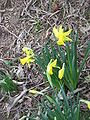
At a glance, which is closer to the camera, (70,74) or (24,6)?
(70,74)

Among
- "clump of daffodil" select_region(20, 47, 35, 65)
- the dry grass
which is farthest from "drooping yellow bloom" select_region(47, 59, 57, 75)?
the dry grass

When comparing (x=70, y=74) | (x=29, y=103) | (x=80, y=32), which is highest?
(x=80, y=32)

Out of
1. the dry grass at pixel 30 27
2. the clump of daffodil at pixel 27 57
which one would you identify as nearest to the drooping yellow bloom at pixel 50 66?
the clump of daffodil at pixel 27 57

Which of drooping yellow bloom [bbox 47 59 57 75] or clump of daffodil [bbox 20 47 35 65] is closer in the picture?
drooping yellow bloom [bbox 47 59 57 75]

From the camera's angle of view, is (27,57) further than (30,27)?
No

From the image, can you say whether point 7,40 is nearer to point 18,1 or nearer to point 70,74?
point 18,1

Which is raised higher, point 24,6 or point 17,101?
point 24,6

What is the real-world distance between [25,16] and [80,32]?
558mm

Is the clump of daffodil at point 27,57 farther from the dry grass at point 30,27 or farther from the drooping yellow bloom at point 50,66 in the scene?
the dry grass at point 30,27

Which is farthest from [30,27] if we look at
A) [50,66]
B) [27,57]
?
[50,66]

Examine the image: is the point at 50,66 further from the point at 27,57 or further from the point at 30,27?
the point at 30,27

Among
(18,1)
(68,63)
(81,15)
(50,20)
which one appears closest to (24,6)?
(18,1)

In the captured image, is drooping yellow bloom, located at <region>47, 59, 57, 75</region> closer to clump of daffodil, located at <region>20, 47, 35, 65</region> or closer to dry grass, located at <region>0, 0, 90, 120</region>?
clump of daffodil, located at <region>20, 47, 35, 65</region>

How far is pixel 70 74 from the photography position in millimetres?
2355
